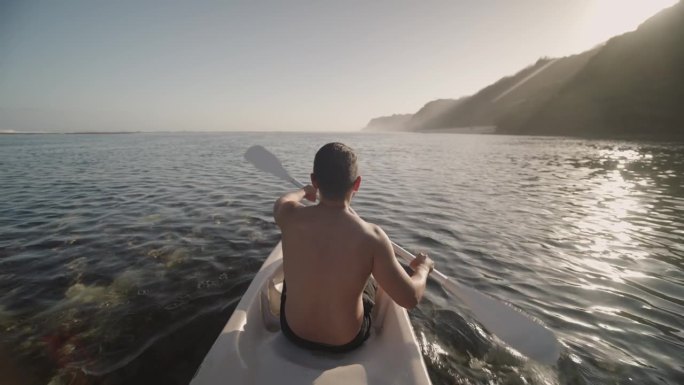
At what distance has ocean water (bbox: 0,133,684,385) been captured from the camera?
3.77 meters

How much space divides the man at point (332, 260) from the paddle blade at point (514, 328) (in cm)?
163

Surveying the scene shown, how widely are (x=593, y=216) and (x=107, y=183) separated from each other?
19411 mm

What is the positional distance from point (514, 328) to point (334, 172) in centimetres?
280

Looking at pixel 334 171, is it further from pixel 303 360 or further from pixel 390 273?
pixel 303 360

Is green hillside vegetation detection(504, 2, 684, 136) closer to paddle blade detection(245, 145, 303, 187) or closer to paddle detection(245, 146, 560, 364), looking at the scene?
paddle detection(245, 146, 560, 364)

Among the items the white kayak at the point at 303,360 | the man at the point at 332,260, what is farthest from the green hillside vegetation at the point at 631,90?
the man at the point at 332,260

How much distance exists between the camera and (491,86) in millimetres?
198375

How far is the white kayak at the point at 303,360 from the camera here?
7.48 feet

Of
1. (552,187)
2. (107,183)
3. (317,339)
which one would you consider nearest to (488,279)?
(317,339)

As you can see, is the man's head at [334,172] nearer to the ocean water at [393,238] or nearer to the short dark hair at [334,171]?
the short dark hair at [334,171]

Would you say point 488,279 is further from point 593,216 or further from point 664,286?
point 593,216

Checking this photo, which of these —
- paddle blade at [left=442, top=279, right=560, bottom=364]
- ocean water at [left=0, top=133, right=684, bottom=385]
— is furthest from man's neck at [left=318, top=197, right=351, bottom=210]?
ocean water at [left=0, top=133, right=684, bottom=385]

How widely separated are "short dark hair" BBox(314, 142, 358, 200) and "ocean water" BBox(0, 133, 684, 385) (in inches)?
105

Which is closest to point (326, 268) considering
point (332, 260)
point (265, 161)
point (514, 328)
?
point (332, 260)
